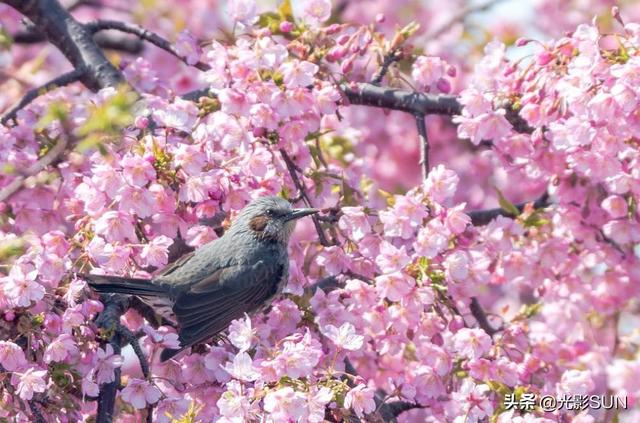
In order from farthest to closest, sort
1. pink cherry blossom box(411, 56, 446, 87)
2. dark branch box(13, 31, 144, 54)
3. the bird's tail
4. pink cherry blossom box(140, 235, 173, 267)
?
dark branch box(13, 31, 144, 54), pink cherry blossom box(411, 56, 446, 87), pink cherry blossom box(140, 235, 173, 267), the bird's tail

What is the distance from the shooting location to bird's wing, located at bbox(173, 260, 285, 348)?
4473 mm

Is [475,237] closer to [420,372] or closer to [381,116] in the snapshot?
[420,372]

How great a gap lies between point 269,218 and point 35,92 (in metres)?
1.31

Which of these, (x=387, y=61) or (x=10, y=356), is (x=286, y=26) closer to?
(x=387, y=61)

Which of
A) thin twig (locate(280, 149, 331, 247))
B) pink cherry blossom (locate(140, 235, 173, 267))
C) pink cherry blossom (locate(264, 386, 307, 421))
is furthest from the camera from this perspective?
thin twig (locate(280, 149, 331, 247))

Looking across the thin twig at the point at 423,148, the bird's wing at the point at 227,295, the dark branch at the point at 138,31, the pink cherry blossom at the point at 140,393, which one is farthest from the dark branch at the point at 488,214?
the pink cherry blossom at the point at 140,393

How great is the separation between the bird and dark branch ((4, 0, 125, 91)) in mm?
1191

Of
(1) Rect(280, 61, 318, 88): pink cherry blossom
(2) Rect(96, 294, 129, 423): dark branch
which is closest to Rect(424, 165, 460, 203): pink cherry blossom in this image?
(1) Rect(280, 61, 318, 88): pink cherry blossom

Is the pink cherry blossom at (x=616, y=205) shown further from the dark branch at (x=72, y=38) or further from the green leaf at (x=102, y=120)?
the green leaf at (x=102, y=120)

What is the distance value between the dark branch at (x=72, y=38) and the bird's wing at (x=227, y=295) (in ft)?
4.41

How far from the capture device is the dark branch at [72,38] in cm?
554

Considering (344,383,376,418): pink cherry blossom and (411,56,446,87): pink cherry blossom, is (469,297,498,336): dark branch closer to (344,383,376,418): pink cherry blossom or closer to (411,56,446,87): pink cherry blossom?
(411,56,446,87): pink cherry blossom

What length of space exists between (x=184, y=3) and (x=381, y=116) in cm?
216

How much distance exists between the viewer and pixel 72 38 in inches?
223
